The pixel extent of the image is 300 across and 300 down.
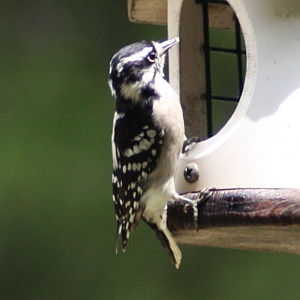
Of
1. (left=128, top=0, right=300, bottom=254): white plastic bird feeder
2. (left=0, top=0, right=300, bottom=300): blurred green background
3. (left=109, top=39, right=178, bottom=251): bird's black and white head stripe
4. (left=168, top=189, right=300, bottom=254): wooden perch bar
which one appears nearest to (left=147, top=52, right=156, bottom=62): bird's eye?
(left=109, top=39, right=178, bottom=251): bird's black and white head stripe

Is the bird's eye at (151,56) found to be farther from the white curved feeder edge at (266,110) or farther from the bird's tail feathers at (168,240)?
the bird's tail feathers at (168,240)

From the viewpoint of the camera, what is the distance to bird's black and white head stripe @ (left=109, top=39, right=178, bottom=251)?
4.05 m

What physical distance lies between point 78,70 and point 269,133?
322cm

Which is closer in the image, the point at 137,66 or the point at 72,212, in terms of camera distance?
the point at 137,66

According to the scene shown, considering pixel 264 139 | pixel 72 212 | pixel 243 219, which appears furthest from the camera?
pixel 72 212

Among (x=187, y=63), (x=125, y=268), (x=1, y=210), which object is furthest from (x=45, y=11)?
(x=187, y=63)

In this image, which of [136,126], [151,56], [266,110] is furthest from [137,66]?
[266,110]

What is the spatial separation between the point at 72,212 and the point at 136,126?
2443 millimetres

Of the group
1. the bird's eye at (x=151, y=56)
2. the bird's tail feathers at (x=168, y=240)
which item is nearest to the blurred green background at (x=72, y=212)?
the bird's tail feathers at (x=168, y=240)

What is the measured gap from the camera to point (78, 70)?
668 centimetres

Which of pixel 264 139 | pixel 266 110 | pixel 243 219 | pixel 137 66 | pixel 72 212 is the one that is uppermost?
pixel 137 66

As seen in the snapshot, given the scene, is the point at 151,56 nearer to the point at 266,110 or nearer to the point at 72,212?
the point at 266,110

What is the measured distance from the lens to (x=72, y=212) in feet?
21.1

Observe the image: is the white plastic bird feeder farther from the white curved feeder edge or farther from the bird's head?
the bird's head
